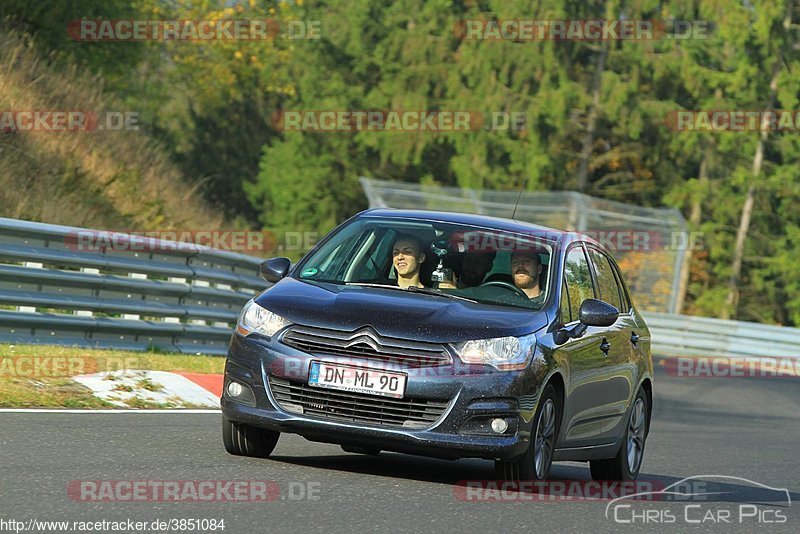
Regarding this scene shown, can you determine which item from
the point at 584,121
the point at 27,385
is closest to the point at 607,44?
the point at 584,121

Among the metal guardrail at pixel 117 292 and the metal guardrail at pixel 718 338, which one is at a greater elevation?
the metal guardrail at pixel 117 292

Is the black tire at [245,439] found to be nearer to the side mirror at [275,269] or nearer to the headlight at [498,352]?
the side mirror at [275,269]

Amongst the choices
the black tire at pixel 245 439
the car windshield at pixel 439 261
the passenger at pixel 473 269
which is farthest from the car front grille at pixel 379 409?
the passenger at pixel 473 269

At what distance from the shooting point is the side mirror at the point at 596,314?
9.76 m

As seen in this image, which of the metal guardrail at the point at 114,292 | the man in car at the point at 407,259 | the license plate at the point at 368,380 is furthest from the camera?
the metal guardrail at the point at 114,292

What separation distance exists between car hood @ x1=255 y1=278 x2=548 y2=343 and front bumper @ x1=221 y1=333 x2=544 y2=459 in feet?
0.61

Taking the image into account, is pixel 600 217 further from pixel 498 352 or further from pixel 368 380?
pixel 368 380

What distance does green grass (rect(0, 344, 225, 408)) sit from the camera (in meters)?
11.9

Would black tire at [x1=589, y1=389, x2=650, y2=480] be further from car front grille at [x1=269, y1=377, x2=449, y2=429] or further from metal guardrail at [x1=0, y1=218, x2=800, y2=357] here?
metal guardrail at [x1=0, y1=218, x2=800, y2=357]

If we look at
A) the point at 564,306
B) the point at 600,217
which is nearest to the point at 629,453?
the point at 564,306

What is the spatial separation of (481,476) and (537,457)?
2.81 ft

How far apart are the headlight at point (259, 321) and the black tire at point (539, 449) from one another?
1.48m

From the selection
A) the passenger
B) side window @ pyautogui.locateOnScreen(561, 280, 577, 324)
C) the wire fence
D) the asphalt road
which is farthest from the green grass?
the wire fence

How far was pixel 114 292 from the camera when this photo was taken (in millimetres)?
16328
